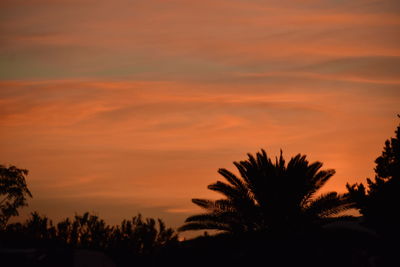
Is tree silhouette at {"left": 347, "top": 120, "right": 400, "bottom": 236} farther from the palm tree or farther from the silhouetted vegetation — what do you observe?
the palm tree

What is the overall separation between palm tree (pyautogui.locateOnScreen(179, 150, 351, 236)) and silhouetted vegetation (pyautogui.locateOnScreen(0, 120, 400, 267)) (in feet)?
0.13

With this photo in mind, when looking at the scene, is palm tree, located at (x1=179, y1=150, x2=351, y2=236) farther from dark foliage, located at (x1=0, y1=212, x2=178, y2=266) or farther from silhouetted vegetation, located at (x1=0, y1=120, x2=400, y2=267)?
dark foliage, located at (x1=0, y1=212, x2=178, y2=266)

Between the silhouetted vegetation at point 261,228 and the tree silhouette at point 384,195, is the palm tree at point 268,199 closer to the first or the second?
the silhouetted vegetation at point 261,228

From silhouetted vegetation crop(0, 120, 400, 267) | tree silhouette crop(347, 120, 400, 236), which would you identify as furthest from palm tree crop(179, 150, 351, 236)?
tree silhouette crop(347, 120, 400, 236)

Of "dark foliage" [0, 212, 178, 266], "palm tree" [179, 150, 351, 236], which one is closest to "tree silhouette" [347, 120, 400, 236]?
"palm tree" [179, 150, 351, 236]

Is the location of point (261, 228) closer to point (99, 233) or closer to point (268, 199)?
point (268, 199)

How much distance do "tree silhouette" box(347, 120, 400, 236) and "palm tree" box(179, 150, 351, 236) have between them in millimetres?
6379

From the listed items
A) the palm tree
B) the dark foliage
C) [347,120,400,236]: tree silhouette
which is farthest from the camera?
the dark foliage

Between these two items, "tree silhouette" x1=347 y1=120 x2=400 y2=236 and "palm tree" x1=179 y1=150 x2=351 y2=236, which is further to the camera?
"palm tree" x1=179 y1=150 x2=351 y2=236

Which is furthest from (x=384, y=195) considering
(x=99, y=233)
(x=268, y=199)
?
(x=99, y=233)

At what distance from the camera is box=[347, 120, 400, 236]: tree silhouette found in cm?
1628

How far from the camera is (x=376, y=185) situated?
64.0 feet

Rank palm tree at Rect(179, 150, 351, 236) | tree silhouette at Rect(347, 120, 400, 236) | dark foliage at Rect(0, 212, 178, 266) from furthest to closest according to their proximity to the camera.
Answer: dark foliage at Rect(0, 212, 178, 266) < palm tree at Rect(179, 150, 351, 236) < tree silhouette at Rect(347, 120, 400, 236)

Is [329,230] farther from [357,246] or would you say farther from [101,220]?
[101,220]
